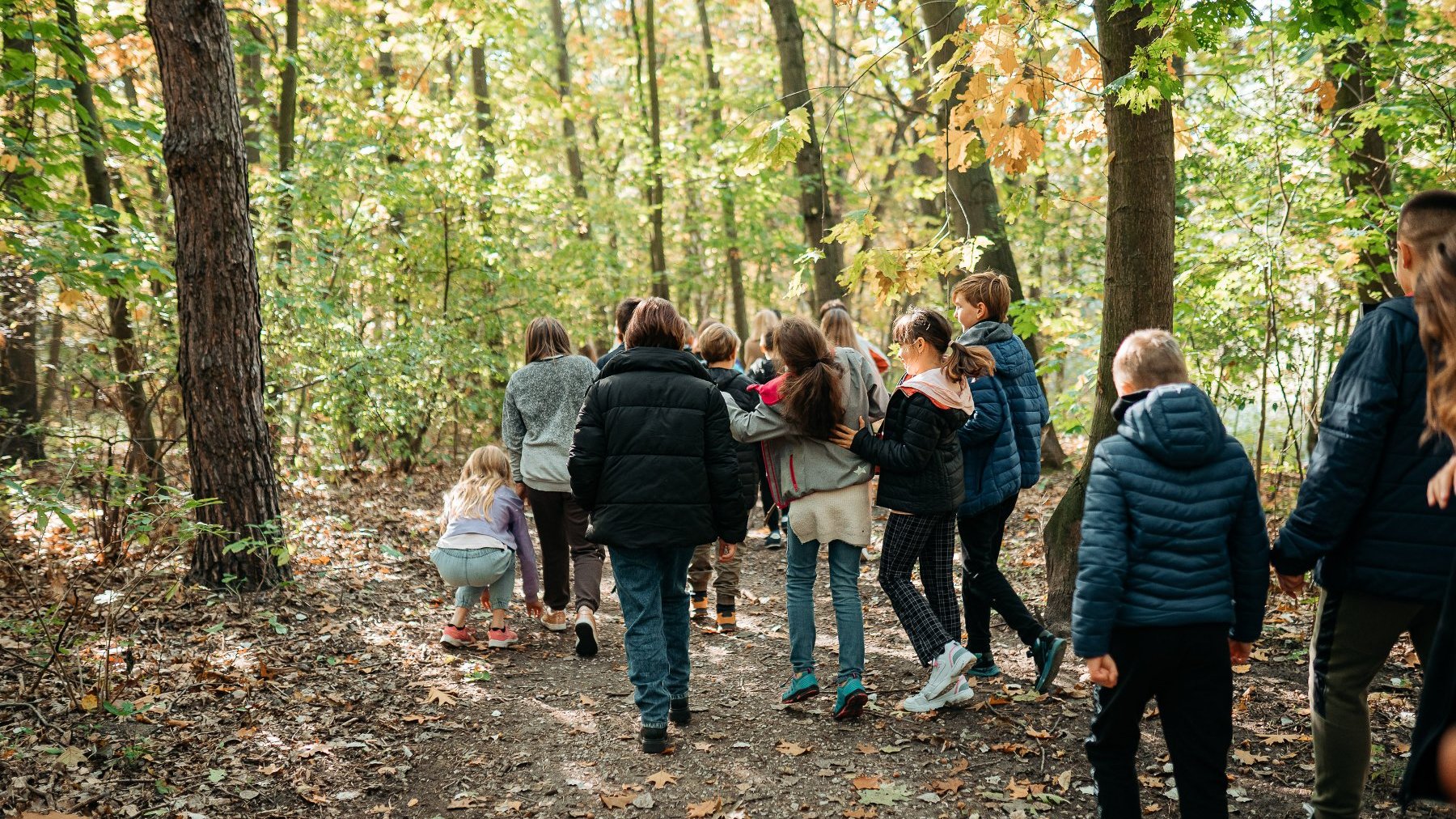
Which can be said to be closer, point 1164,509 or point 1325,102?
point 1164,509

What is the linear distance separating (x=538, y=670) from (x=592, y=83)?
24086 millimetres

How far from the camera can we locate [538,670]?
6.43 meters

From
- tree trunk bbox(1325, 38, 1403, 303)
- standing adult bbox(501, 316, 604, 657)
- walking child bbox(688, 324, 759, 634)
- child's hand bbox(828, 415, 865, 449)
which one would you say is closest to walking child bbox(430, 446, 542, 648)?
standing adult bbox(501, 316, 604, 657)

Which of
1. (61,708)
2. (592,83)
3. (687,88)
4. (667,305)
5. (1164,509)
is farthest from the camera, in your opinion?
(592,83)

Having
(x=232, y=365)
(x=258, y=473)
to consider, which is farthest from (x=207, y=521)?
(x=232, y=365)

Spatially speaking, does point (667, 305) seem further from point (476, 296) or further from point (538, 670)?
point (476, 296)

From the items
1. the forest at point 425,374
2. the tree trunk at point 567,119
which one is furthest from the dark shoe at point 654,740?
the tree trunk at point 567,119

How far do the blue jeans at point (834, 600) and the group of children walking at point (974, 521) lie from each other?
0.01m

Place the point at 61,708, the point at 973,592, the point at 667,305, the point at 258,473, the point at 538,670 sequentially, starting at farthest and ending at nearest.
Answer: the point at 258,473
the point at 538,670
the point at 973,592
the point at 667,305
the point at 61,708

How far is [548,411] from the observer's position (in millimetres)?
6848

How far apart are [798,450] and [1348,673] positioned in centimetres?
274

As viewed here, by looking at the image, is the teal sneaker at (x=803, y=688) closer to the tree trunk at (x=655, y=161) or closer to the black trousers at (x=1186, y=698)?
the black trousers at (x=1186, y=698)

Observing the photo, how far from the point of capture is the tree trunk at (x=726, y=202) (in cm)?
1855

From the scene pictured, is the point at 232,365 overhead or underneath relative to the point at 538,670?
overhead
